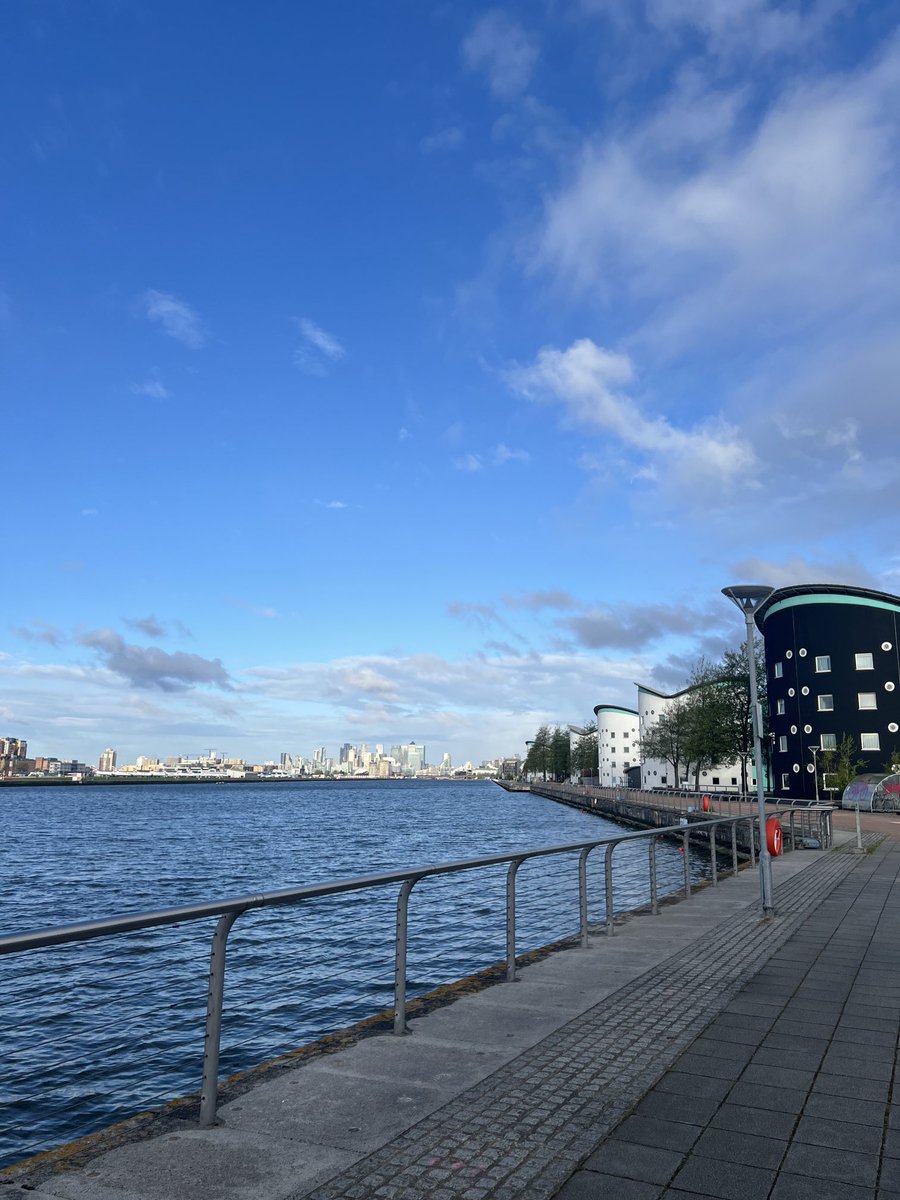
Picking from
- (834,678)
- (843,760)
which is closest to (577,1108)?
(843,760)

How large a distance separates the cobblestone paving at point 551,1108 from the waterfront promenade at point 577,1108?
2 cm

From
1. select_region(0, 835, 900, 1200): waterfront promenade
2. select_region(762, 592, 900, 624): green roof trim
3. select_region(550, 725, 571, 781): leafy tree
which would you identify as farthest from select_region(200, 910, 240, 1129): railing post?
select_region(550, 725, 571, 781): leafy tree

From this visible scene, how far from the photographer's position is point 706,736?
73062 millimetres

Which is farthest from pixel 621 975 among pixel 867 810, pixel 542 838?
pixel 867 810

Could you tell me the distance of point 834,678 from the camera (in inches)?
2719

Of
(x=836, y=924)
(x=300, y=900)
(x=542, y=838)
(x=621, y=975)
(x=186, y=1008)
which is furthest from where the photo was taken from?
(x=542, y=838)

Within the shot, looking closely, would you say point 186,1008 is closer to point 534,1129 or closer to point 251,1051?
point 251,1051

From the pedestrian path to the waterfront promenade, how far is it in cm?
1

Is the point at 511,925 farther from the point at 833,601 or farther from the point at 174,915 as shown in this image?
the point at 833,601

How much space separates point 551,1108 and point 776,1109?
1283mm

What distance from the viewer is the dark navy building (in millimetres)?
67188

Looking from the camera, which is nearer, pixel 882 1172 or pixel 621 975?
pixel 882 1172

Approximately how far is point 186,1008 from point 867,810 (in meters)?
44.5

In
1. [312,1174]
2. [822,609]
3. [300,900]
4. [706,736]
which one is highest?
[822,609]
